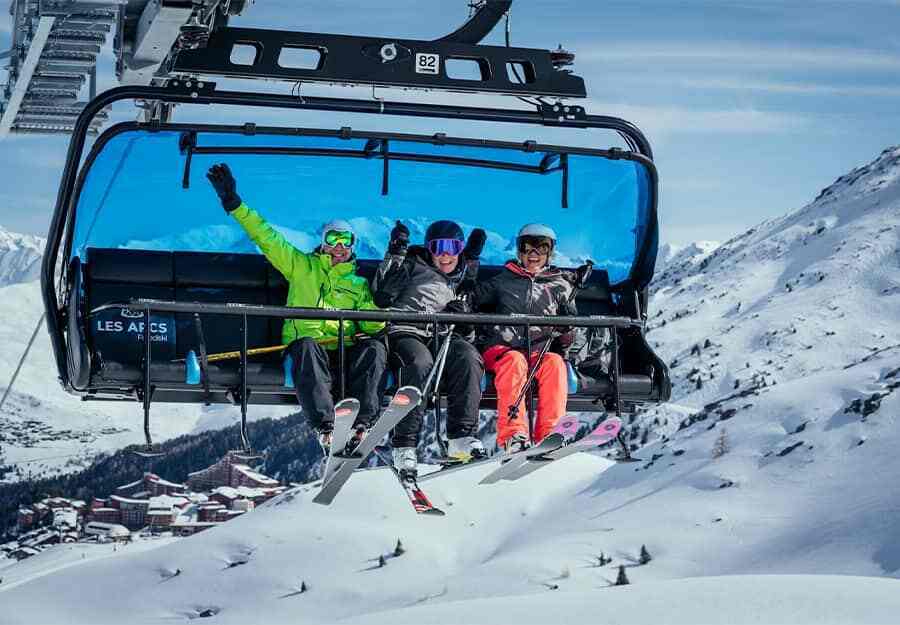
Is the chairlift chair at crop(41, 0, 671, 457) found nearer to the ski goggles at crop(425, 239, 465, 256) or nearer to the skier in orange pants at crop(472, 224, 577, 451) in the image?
the skier in orange pants at crop(472, 224, 577, 451)

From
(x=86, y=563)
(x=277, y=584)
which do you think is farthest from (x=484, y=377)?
(x=86, y=563)

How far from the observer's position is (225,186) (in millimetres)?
8648

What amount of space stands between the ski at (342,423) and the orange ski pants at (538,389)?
974mm

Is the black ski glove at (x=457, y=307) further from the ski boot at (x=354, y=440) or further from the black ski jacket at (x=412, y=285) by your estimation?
the ski boot at (x=354, y=440)

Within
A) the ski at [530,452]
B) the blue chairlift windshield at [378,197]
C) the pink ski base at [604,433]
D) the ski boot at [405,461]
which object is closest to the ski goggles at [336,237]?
the blue chairlift windshield at [378,197]

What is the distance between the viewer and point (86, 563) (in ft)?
476

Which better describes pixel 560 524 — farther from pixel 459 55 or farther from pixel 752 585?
pixel 459 55

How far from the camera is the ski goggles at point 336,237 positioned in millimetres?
8594

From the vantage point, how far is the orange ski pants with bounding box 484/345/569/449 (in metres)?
8.37

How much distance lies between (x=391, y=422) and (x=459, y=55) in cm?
193

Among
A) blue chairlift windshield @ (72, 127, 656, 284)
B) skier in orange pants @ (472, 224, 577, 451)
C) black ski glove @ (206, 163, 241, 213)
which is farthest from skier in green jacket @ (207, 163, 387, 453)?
skier in orange pants @ (472, 224, 577, 451)

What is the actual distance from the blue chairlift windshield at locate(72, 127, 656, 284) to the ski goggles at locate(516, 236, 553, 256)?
17.4 inches

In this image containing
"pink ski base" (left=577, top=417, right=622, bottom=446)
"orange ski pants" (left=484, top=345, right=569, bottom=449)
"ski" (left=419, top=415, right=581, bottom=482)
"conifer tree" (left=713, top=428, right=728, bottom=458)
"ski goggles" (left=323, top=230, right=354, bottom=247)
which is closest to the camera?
"ski" (left=419, top=415, right=581, bottom=482)

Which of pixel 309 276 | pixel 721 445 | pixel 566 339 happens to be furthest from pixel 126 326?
pixel 721 445
